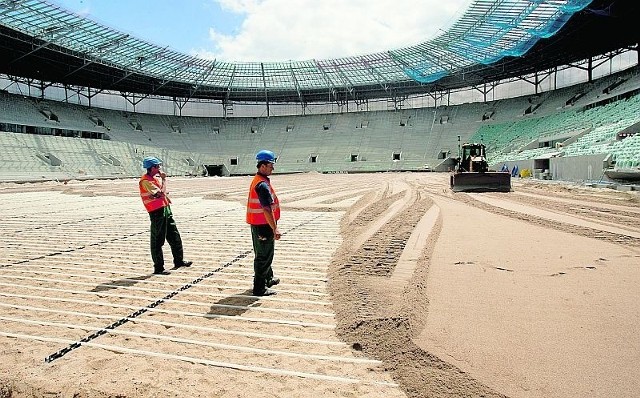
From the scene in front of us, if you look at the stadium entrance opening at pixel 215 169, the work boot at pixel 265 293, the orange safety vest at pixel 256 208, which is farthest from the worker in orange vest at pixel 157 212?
the stadium entrance opening at pixel 215 169

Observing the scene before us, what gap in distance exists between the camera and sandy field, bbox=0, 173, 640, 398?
2822 mm

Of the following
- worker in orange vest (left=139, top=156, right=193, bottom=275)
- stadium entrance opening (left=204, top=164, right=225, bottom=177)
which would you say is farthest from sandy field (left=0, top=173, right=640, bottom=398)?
stadium entrance opening (left=204, top=164, right=225, bottom=177)

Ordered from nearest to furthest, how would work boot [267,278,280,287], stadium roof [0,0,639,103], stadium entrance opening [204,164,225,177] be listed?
work boot [267,278,280,287] < stadium roof [0,0,639,103] < stadium entrance opening [204,164,225,177]

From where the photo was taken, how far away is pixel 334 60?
53844 millimetres

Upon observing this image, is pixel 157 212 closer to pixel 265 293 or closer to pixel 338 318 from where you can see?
pixel 265 293

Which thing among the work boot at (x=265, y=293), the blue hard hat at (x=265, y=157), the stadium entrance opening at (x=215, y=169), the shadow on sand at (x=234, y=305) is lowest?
the shadow on sand at (x=234, y=305)

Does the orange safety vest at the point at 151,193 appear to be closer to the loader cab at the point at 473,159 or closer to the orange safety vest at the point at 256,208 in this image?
the orange safety vest at the point at 256,208

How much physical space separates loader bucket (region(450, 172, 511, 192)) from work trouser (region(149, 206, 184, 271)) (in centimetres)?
1474

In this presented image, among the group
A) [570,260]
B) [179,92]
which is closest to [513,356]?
[570,260]

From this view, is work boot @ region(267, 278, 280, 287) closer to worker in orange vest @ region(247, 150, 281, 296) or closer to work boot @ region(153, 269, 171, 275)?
worker in orange vest @ region(247, 150, 281, 296)

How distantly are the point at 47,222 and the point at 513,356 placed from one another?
38.6 ft

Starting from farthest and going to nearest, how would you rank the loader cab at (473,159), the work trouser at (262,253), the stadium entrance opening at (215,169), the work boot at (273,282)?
the stadium entrance opening at (215,169) → the loader cab at (473,159) → the work boot at (273,282) → the work trouser at (262,253)

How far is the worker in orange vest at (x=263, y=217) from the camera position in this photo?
14.8 ft

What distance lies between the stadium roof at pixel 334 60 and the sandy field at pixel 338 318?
105ft
